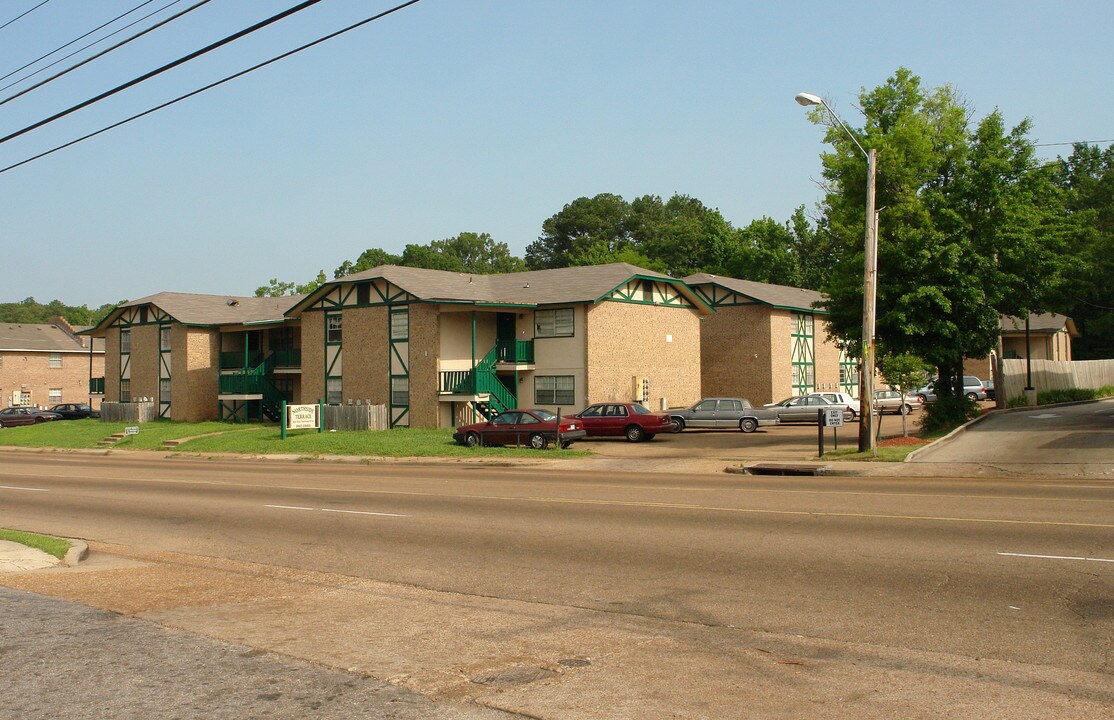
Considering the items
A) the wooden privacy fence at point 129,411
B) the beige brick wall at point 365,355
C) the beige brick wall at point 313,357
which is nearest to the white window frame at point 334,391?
the beige brick wall at point 313,357

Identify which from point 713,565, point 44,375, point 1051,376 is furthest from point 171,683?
point 44,375

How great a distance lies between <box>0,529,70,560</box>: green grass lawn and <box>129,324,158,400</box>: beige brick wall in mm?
44213

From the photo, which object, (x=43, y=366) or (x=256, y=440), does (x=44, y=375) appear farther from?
(x=256, y=440)

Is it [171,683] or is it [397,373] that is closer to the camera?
[171,683]

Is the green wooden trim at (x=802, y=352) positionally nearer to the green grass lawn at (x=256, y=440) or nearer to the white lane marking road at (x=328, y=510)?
the green grass lawn at (x=256, y=440)

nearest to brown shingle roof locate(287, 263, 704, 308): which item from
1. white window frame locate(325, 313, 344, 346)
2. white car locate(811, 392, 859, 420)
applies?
white window frame locate(325, 313, 344, 346)

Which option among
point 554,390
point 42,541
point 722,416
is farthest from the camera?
point 554,390

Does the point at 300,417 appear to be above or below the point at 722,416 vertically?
above

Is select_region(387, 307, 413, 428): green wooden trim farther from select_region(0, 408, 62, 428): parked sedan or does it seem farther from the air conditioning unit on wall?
select_region(0, 408, 62, 428): parked sedan

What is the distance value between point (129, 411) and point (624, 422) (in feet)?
113

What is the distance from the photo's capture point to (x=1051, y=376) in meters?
48.3

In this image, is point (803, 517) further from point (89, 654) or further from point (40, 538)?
point (40, 538)

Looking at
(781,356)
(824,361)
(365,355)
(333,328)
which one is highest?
(333,328)

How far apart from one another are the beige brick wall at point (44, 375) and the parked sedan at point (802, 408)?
63.9 metres
